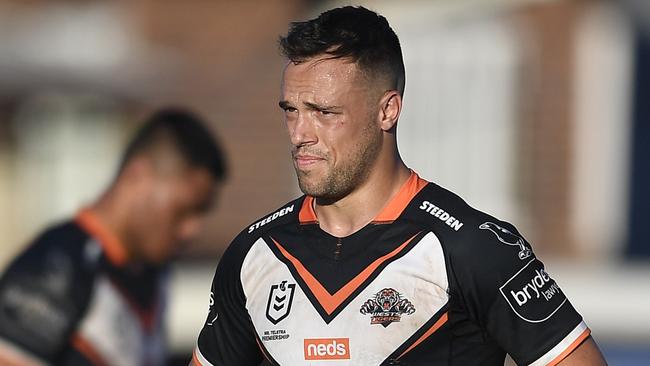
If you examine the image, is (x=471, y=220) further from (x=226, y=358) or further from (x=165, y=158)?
(x=165, y=158)

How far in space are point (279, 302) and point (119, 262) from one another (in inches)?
74.4

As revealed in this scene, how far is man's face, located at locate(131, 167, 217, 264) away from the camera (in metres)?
5.72

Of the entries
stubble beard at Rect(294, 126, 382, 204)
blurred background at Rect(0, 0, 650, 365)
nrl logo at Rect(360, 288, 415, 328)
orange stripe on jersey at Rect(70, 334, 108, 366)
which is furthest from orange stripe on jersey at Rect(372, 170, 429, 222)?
blurred background at Rect(0, 0, 650, 365)

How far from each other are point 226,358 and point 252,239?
0.36 meters

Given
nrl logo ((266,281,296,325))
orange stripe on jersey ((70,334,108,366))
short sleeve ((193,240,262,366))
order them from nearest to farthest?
nrl logo ((266,281,296,325))
short sleeve ((193,240,262,366))
orange stripe on jersey ((70,334,108,366))

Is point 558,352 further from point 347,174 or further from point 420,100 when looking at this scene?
point 420,100

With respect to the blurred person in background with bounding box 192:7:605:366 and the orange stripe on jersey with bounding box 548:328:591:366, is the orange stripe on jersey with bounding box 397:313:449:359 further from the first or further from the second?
the orange stripe on jersey with bounding box 548:328:591:366

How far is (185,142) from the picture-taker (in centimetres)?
585

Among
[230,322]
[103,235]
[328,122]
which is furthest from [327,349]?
Result: [103,235]

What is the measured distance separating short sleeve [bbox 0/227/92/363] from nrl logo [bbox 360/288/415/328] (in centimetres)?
179

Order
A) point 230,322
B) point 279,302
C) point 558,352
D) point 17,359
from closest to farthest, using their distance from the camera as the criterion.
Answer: point 558,352
point 279,302
point 230,322
point 17,359

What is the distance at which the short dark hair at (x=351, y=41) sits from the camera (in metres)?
3.77

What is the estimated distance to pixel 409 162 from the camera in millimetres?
12281

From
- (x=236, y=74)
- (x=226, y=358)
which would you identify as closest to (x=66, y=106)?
(x=236, y=74)
